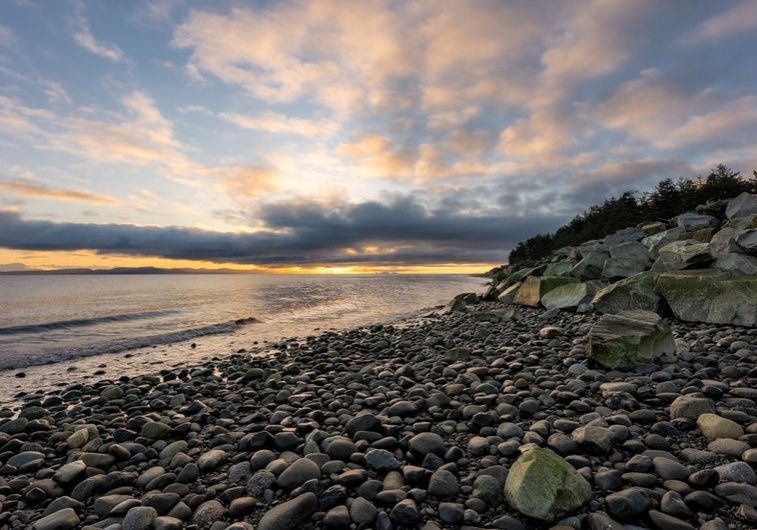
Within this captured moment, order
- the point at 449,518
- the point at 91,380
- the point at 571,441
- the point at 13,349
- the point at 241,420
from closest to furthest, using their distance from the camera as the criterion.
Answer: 1. the point at 449,518
2. the point at 571,441
3. the point at 241,420
4. the point at 91,380
5. the point at 13,349

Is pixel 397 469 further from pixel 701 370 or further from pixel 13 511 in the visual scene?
pixel 701 370

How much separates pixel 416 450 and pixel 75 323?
20669 mm

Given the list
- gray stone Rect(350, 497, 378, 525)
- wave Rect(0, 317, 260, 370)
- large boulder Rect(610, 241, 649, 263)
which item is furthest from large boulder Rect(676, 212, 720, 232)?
wave Rect(0, 317, 260, 370)

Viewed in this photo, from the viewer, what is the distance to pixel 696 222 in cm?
1675

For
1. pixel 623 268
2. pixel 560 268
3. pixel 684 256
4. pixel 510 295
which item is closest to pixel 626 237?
pixel 560 268

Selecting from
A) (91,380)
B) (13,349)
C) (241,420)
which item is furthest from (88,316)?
(241,420)

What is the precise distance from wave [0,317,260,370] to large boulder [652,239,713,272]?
1641 centimetres

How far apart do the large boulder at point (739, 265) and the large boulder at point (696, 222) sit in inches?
286

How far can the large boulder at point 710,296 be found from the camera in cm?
841

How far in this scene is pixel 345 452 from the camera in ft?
13.0

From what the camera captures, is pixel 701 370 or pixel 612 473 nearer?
pixel 612 473

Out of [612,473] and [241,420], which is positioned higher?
[612,473]

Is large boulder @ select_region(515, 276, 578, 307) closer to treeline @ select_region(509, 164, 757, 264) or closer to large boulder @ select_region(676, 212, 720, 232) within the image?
large boulder @ select_region(676, 212, 720, 232)

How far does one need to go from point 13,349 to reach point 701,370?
61.4 ft
